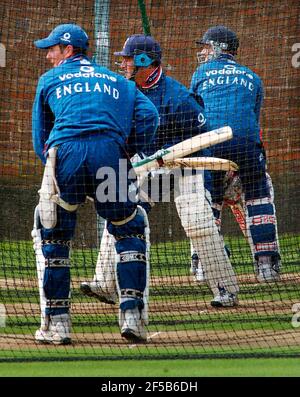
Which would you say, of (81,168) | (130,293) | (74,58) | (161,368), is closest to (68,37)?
(74,58)

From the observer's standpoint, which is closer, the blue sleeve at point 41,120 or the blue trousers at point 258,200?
the blue sleeve at point 41,120

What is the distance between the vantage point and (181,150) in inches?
321

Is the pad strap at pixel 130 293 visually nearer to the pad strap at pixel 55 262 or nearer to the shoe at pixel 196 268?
the pad strap at pixel 55 262

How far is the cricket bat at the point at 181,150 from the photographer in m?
8.09

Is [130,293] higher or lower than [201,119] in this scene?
lower

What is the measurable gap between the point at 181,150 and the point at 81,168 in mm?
1434

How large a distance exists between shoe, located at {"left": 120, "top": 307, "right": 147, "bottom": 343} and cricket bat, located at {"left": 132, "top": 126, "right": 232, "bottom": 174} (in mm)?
1340

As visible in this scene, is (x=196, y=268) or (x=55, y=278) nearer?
(x=55, y=278)

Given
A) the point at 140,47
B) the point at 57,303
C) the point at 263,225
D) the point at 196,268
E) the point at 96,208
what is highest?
the point at 140,47

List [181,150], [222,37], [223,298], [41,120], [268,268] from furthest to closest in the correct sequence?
[268,268], [222,37], [223,298], [181,150], [41,120]

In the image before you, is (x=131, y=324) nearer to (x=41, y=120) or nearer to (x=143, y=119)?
(x=143, y=119)

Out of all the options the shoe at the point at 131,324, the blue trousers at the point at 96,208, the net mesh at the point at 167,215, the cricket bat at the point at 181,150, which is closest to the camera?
the blue trousers at the point at 96,208

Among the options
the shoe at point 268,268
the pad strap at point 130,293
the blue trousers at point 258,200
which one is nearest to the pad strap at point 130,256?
the pad strap at point 130,293

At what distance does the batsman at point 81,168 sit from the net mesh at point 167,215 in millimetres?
301
